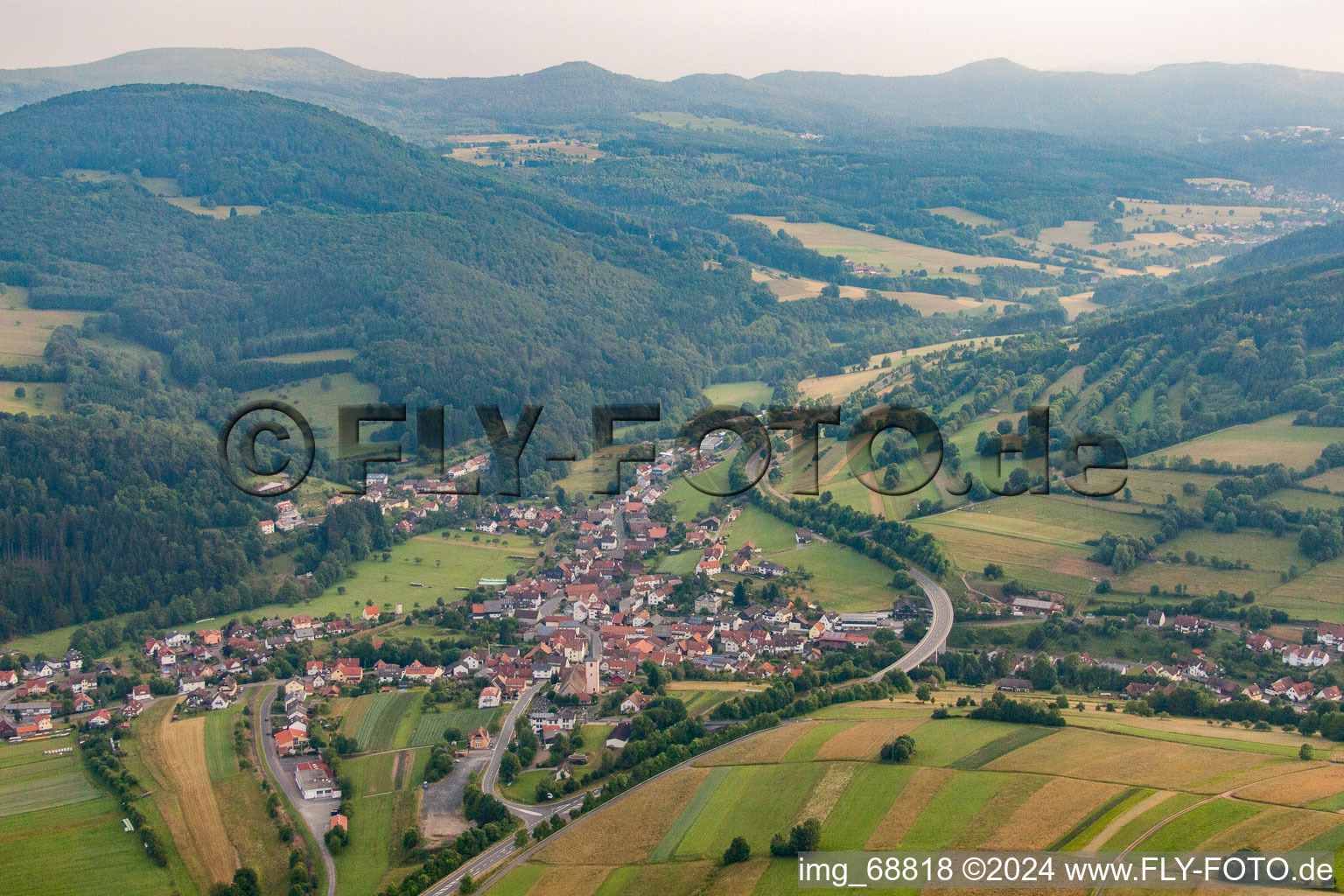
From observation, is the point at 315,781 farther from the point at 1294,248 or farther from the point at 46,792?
the point at 1294,248

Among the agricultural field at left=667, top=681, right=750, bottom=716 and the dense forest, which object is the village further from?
the dense forest

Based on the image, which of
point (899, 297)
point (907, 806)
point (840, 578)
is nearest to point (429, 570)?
point (840, 578)

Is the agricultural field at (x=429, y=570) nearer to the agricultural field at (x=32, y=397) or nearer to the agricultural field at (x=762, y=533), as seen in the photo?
the agricultural field at (x=762, y=533)

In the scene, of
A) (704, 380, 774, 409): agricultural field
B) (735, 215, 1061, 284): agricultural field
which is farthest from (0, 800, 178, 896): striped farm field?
(735, 215, 1061, 284): agricultural field

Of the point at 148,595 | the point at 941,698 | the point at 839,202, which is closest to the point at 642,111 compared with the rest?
the point at 839,202

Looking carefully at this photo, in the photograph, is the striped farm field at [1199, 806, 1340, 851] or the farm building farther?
the farm building

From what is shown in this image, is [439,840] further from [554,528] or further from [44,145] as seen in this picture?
[44,145]
